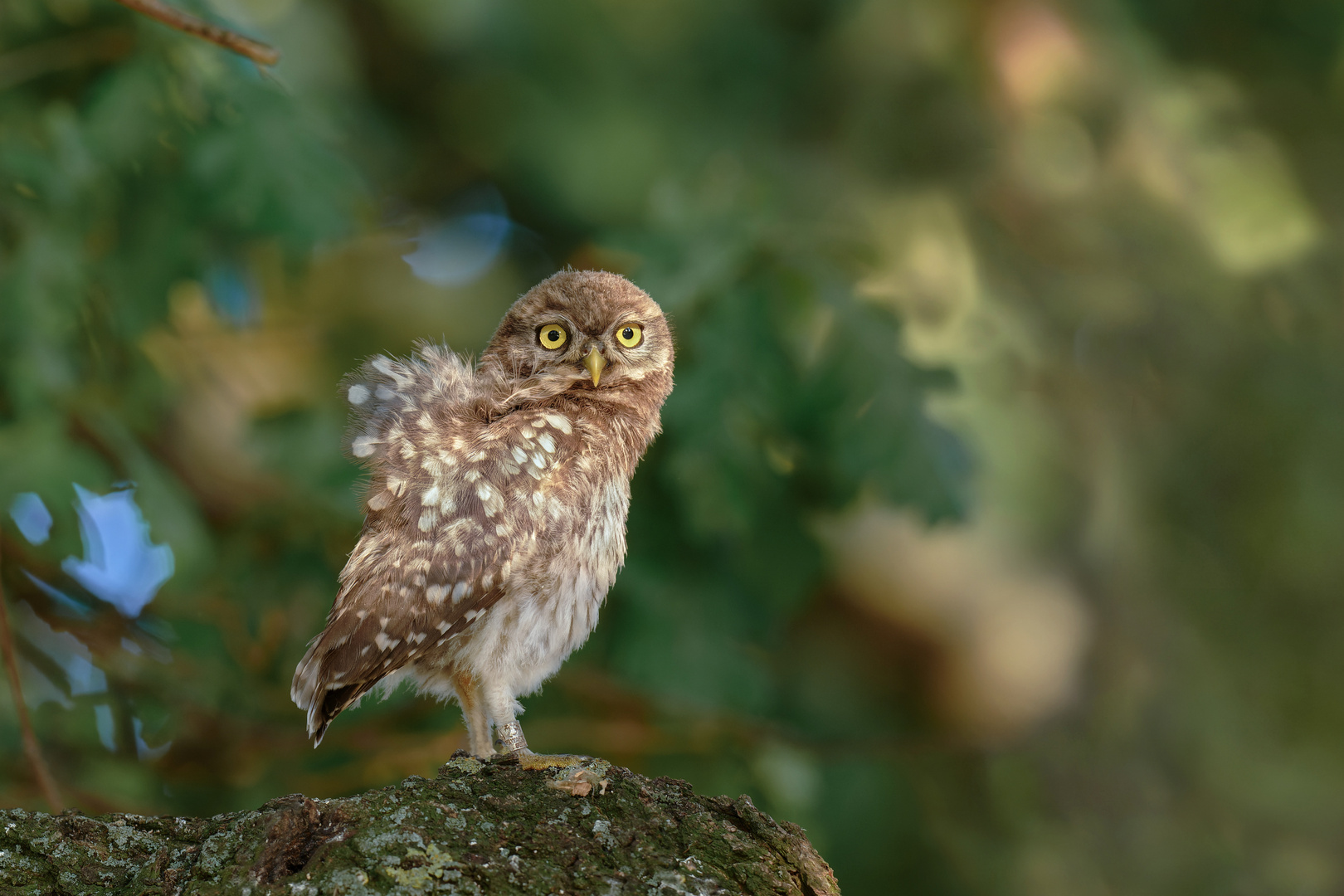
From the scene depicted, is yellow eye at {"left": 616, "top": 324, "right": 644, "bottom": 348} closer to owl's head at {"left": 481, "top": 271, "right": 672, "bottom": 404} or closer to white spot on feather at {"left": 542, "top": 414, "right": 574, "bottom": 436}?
owl's head at {"left": 481, "top": 271, "right": 672, "bottom": 404}

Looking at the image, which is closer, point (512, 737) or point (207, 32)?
point (207, 32)

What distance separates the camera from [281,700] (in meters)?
3.32

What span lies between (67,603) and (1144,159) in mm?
3573

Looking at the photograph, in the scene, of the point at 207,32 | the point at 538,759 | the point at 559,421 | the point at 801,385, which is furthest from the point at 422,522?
the point at 801,385

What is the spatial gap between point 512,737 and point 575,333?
78 cm

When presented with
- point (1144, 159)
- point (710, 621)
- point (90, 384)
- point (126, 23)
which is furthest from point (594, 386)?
point (1144, 159)

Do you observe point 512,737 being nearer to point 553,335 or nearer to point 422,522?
point 422,522

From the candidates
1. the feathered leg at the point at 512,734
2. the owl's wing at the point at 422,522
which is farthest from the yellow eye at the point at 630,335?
the feathered leg at the point at 512,734

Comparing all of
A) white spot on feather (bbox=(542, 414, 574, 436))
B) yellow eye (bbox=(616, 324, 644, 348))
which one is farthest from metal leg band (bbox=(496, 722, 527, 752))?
yellow eye (bbox=(616, 324, 644, 348))

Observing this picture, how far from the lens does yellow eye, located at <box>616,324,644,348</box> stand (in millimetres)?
2270

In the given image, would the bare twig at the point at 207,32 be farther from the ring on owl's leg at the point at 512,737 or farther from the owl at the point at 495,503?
the ring on owl's leg at the point at 512,737

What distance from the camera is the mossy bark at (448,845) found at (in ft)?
4.64

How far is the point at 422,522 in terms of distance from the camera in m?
1.93

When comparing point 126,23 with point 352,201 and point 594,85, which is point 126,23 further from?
point 594,85
